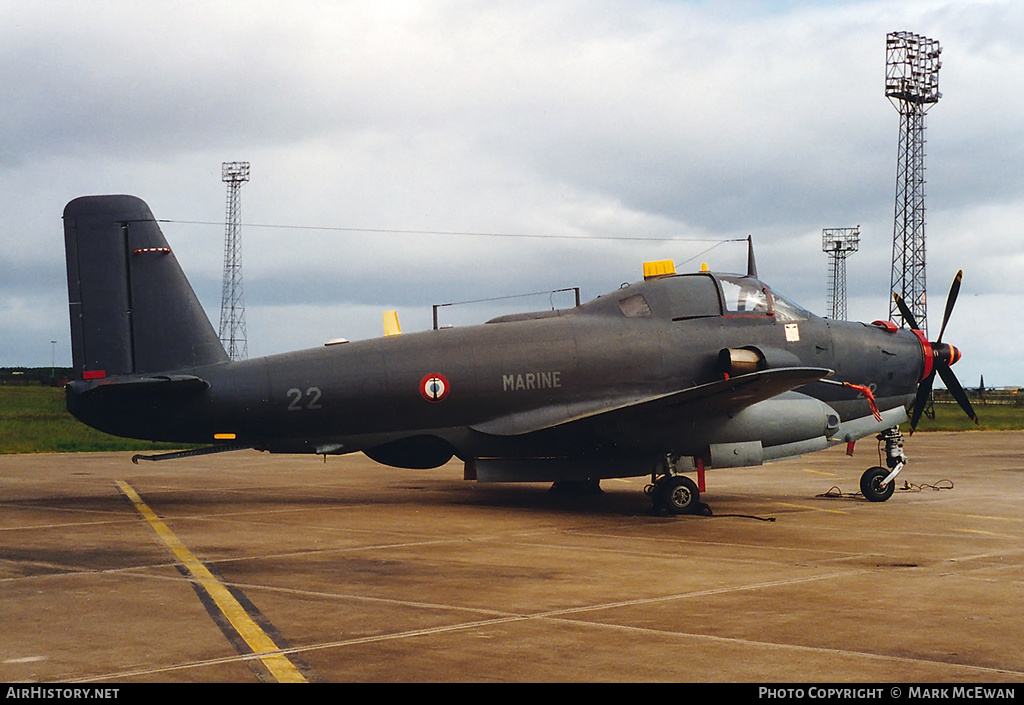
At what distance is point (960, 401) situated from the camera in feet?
63.9

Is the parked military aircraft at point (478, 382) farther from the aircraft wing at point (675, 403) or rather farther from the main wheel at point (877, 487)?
the main wheel at point (877, 487)

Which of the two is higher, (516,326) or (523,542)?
(516,326)

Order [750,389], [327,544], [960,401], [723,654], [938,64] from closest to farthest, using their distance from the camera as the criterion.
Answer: [723,654] < [327,544] < [750,389] < [960,401] < [938,64]

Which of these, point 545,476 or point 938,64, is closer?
point 545,476

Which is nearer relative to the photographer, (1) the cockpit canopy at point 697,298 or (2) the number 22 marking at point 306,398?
(2) the number 22 marking at point 306,398

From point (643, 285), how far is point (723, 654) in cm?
1126

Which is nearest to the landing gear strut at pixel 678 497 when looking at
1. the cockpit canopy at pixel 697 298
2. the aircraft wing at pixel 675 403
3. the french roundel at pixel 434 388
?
the aircraft wing at pixel 675 403

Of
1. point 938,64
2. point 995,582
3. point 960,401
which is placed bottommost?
point 995,582

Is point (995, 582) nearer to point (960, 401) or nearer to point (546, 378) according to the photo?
point (546, 378)

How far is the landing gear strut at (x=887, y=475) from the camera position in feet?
61.9

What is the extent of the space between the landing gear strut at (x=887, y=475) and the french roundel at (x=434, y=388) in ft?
27.7

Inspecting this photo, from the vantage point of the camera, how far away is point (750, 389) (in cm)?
1591

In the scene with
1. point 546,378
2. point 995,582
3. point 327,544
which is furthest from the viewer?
point 546,378

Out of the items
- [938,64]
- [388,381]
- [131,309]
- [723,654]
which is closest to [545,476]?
[388,381]
